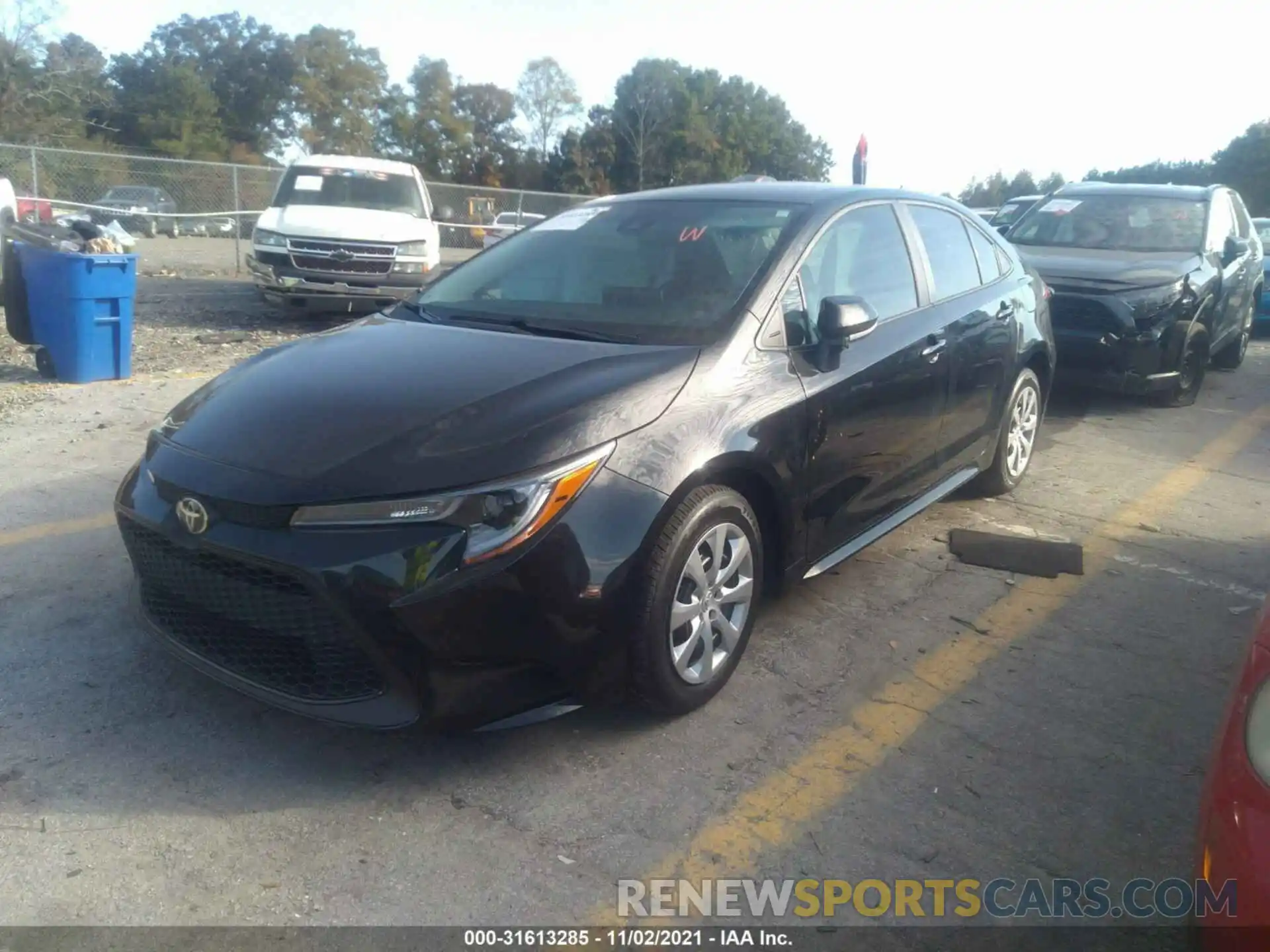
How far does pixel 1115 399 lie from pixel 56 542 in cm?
759

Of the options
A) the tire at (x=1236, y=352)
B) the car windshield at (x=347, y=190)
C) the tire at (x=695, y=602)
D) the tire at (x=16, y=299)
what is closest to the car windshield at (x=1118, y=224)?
the tire at (x=1236, y=352)

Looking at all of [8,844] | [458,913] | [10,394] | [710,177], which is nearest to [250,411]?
[8,844]

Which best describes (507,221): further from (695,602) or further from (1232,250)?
(695,602)

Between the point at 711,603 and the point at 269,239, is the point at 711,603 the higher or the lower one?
the lower one

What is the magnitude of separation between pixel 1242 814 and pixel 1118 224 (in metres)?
7.98

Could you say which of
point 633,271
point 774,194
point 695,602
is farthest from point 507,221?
point 695,602

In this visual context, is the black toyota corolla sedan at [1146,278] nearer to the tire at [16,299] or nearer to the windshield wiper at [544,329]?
the windshield wiper at [544,329]

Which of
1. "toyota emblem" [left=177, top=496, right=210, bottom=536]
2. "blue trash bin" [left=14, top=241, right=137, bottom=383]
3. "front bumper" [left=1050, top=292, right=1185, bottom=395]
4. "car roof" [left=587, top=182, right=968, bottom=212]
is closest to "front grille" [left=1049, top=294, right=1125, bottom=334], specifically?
"front bumper" [left=1050, top=292, right=1185, bottom=395]

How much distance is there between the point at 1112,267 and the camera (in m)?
7.95

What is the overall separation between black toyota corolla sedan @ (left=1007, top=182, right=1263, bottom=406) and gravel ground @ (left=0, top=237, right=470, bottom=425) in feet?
19.1

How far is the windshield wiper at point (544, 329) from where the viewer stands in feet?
11.9

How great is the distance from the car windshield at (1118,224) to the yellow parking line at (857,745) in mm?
4448

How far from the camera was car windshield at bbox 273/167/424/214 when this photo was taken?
1234 cm

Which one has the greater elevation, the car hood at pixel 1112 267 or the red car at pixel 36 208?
the red car at pixel 36 208
